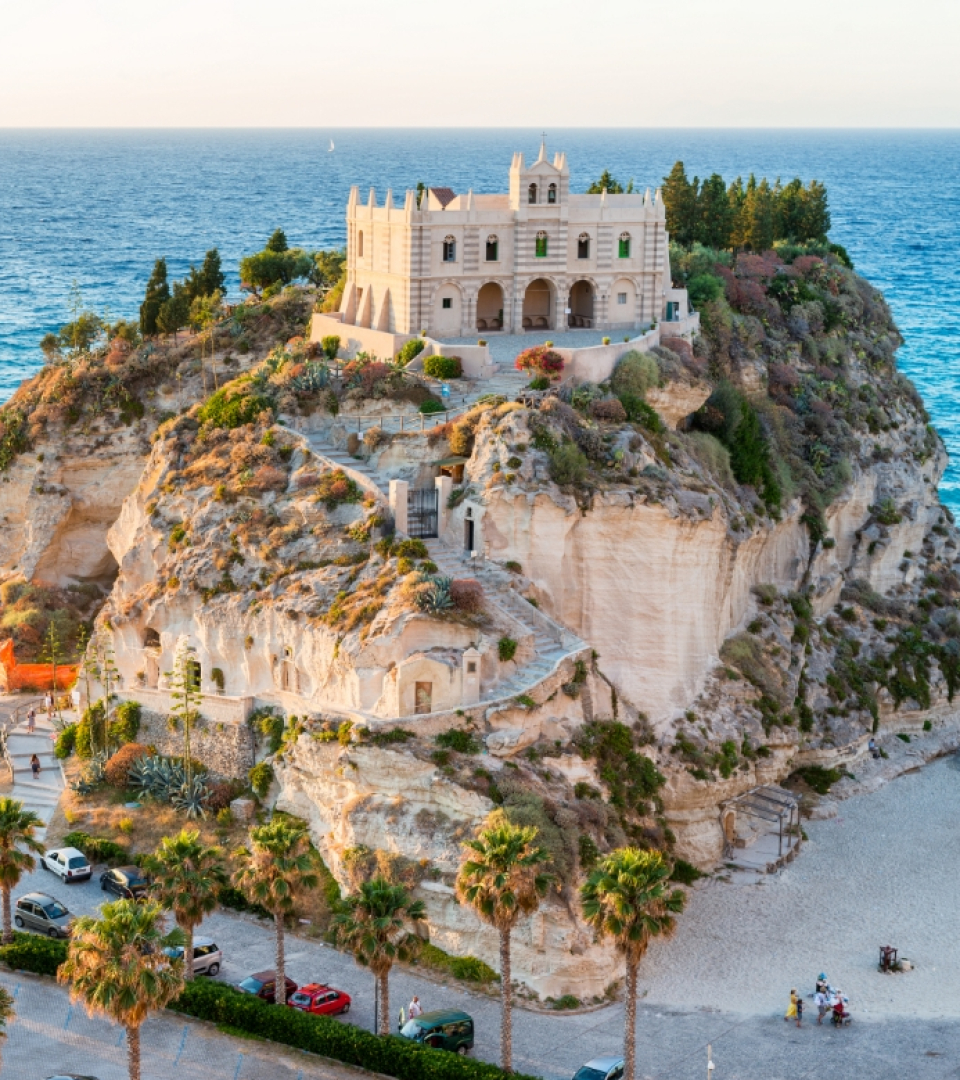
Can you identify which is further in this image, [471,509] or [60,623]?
[60,623]

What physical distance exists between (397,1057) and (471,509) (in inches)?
964

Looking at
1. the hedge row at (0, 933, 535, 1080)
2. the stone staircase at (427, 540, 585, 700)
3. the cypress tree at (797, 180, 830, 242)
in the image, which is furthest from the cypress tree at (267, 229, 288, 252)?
the hedge row at (0, 933, 535, 1080)

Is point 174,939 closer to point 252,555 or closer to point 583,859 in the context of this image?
point 583,859

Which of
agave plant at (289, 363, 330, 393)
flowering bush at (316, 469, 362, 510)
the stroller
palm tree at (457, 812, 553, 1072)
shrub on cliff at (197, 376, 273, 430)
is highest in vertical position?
agave plant at (289, 363, 330, 393)

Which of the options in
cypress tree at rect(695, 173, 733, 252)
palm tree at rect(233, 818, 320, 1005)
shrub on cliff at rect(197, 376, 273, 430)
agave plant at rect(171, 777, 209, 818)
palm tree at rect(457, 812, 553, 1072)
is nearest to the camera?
palm tree at rect(457, 812, 553, 1072)

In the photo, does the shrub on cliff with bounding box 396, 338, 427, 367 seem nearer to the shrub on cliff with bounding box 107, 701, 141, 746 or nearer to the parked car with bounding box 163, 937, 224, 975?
the shrub on cliff with bounding box 107, 701, 141, 746

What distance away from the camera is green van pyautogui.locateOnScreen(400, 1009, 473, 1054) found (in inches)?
2237

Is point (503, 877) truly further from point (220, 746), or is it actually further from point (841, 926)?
point (220, 746)

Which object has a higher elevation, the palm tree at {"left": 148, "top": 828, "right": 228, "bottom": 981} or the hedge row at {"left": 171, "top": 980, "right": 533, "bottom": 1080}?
the palm tree at {"left": 148, "top": 828, "right": 228, "bottom": 981}

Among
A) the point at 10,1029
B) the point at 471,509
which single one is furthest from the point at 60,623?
the point at 10,1029

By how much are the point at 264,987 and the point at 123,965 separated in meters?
11.6

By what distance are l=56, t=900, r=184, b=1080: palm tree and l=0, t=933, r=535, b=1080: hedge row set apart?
8.24 m

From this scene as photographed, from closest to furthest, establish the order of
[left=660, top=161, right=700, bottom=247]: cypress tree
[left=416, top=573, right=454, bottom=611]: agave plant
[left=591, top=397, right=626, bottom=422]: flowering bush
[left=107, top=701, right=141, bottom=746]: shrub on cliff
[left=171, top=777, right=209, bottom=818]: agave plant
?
[left=416, top=573, right=454, bottom=611]: agave plant
[left=171, top=777, right=209, bottom=818]: agave plant
[left=107, top=701, right=141, bottom=746]: shrub on cliff
[left=591, top=397, right=626, bottom=422]: flowering bush
[left=660, top=161, right=700, bottom=247]: cypress tree

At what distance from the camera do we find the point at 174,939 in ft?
161
